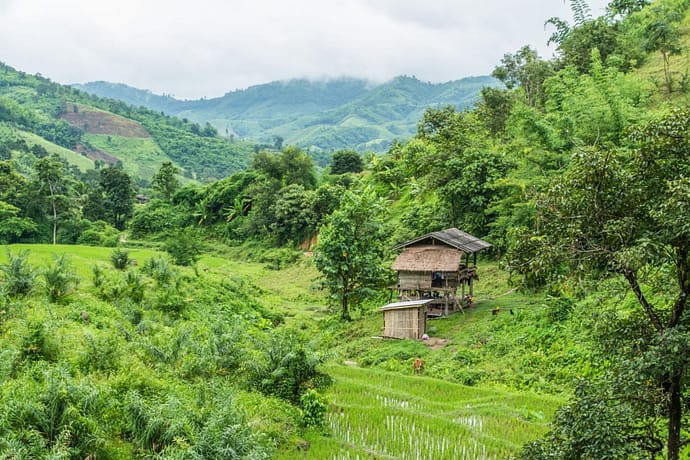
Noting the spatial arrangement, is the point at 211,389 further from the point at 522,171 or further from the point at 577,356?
the point at 522,171

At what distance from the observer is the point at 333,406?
42.3 ft

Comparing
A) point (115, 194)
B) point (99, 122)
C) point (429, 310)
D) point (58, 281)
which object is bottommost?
point (429, 310)

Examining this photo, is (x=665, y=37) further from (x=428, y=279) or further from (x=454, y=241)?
(x=428, y=279)

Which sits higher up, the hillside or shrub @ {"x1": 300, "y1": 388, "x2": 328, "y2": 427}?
the hillside

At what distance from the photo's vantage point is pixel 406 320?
20.5 meters

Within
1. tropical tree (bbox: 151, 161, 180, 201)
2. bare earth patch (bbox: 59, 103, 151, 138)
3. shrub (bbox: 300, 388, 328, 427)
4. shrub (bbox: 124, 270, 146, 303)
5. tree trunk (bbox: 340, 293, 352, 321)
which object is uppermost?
bare earth patch (bbox: 59, 103, 151, 138)

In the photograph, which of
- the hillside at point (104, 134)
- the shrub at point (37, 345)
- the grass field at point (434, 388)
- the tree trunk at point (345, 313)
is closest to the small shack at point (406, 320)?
the grass field at point (434, 388)

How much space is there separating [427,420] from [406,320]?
8.81m

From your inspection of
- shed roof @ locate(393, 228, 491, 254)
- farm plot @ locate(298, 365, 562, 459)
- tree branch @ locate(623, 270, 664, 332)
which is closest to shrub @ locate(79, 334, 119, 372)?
farm plot @ locate(298, 365, 562, 459)

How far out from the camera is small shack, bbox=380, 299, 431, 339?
66.3 feet

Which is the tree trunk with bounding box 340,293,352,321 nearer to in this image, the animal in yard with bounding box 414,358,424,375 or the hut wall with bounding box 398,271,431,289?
the hut wall with bounding box 398,271,431,289

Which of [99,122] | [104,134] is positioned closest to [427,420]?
[104,134]

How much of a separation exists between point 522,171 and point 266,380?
1596cm

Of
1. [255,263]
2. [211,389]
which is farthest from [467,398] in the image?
[255,263]
